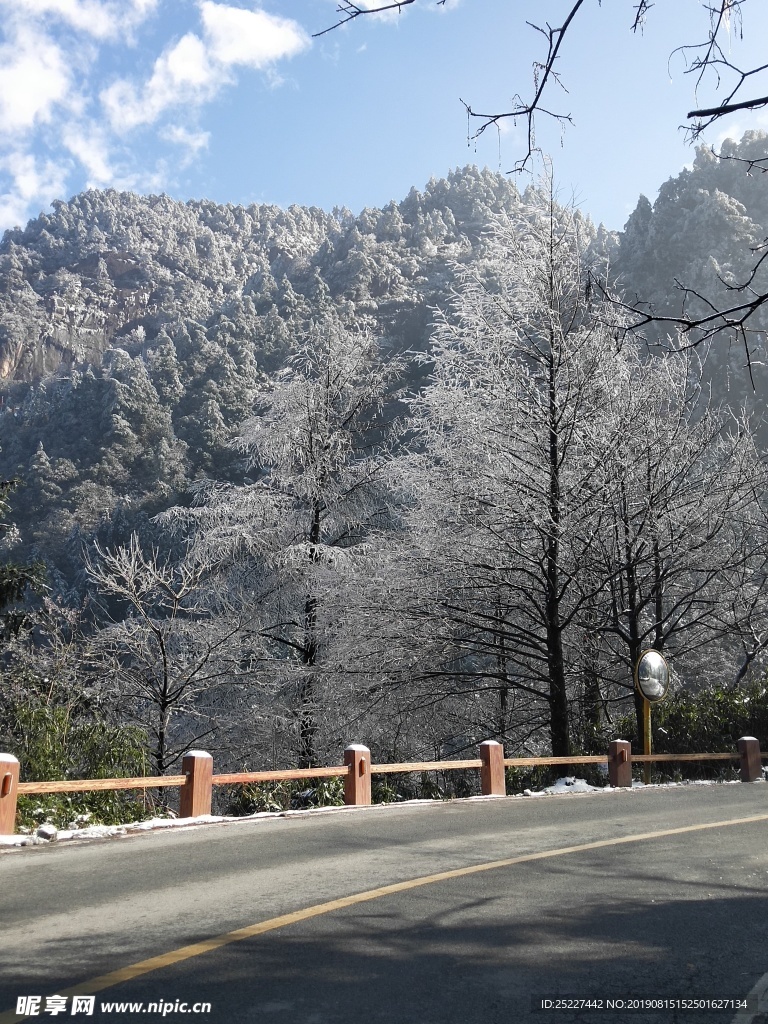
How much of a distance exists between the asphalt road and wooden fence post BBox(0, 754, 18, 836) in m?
0.51

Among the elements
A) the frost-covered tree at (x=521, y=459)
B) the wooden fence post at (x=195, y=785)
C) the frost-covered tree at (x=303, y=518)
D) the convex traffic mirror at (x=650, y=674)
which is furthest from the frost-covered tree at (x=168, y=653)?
the convex traffic mirror at (x=650, y=674)

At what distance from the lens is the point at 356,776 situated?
1051 centimetres

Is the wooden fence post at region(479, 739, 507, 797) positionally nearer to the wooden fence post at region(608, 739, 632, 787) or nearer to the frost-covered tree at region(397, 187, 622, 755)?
the wooden fence post at region(608, 739, 632, 787)

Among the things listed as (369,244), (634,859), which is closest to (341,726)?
(634,859)

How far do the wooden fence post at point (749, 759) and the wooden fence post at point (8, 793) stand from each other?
12922 millimetres

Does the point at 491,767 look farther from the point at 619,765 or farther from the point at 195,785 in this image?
the point at 195,785

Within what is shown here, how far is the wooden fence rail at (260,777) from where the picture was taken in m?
7.68

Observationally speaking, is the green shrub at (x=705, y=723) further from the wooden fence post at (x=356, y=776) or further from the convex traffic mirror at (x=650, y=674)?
the wooden fence post at (x=356, y=776)

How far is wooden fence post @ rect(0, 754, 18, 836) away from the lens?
7614mm

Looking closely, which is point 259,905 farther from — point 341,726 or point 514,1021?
point 341,726

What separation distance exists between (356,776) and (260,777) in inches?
63.2

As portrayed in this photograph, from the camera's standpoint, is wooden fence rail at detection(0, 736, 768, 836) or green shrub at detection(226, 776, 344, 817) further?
green shrub at detection(226, 776, 344, 817)

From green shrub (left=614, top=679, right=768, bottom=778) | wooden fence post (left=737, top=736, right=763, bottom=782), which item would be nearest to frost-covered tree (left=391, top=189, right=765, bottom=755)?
green shrub (left=614, top=679, right=768, bottom=778)

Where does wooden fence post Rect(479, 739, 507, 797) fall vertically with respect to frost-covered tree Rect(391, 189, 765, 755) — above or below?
below
